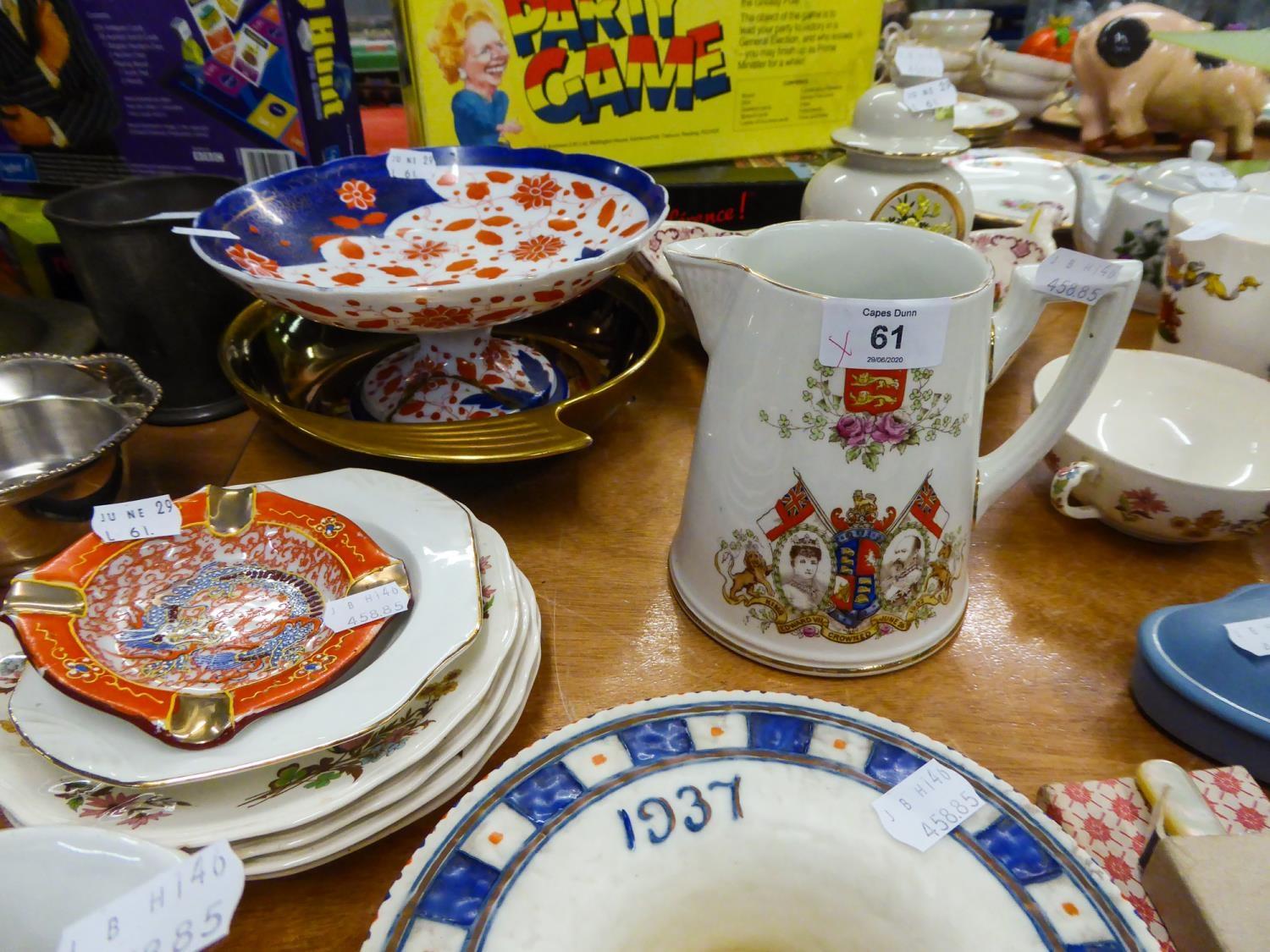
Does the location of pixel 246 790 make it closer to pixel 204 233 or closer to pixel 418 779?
pixel 418 779

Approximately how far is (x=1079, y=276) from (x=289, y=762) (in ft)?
1.47

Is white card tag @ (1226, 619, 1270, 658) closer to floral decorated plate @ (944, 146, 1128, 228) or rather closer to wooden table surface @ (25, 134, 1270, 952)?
wooden table surface @ (25, 134, 1270, 952)

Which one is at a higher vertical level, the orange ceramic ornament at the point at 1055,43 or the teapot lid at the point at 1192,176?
the orange ceramic ornament at the point at 1055,43

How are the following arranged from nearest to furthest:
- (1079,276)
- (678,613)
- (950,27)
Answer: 1. (1079,276)
2. (678,613)
3. (950,27)

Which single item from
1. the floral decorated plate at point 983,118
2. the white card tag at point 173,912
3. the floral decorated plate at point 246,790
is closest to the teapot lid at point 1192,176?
the floral decorated plate at point 983,118

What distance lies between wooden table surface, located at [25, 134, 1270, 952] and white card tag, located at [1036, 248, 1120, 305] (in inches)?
8.9

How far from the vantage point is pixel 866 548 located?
44 cm

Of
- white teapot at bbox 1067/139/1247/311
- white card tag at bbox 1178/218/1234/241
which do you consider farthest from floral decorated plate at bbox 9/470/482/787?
white teapot at bbox 1067/139/1247/311

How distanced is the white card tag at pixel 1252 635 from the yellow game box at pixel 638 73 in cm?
77

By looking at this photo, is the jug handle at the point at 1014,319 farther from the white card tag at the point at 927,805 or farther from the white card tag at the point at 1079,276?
the white card tag at the point at 927,805

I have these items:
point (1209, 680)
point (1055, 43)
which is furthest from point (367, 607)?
point (1055, 43)

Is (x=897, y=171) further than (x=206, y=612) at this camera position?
Yes

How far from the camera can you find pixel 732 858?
0.33m

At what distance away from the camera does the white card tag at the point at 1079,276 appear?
431 millimetres
